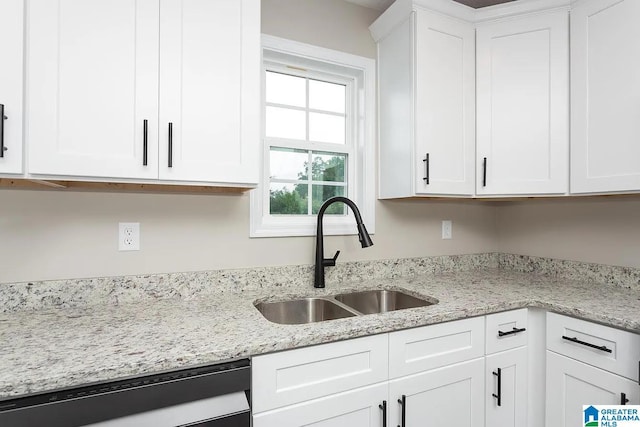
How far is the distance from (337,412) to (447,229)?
1.44 m

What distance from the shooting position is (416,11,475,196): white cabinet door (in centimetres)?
169

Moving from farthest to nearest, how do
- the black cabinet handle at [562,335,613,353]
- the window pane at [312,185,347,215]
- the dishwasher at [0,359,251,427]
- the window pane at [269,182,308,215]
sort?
1. the window pane at [312,185,347,215]
2. the window pane at [269,182,308,215]
3. the black cabinet handle at [562,335,613,353]
4. the dishwasher at [0,359,251,427]

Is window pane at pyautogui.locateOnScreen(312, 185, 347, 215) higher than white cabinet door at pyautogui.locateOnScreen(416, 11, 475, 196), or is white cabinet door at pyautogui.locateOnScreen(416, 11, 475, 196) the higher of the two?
white cabinet door at pyautogui.locateOnScreen(416, 11, 475, 196)

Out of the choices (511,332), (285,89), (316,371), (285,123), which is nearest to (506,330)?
(511,332)

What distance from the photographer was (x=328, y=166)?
195 cm

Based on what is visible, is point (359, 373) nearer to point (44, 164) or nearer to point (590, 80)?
point (44, 164)

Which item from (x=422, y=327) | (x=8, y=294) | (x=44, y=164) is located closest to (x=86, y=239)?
(x=8, y=294)

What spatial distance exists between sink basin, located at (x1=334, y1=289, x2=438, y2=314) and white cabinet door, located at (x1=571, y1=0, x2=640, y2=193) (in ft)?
3.37

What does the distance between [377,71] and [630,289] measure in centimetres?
177

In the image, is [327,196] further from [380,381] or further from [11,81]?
[11,81]

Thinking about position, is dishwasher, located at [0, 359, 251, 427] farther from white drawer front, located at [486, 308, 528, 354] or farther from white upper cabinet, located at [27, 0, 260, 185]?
white drawer front, located at [486, 308, 528, 354]

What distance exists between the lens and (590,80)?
1581 millimetres

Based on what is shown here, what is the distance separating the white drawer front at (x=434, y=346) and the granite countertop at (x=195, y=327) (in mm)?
47

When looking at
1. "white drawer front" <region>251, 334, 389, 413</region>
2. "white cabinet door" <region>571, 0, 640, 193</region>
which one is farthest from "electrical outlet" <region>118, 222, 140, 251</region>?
"white cabinet door" <region>571, 0, 640, 193</region>
